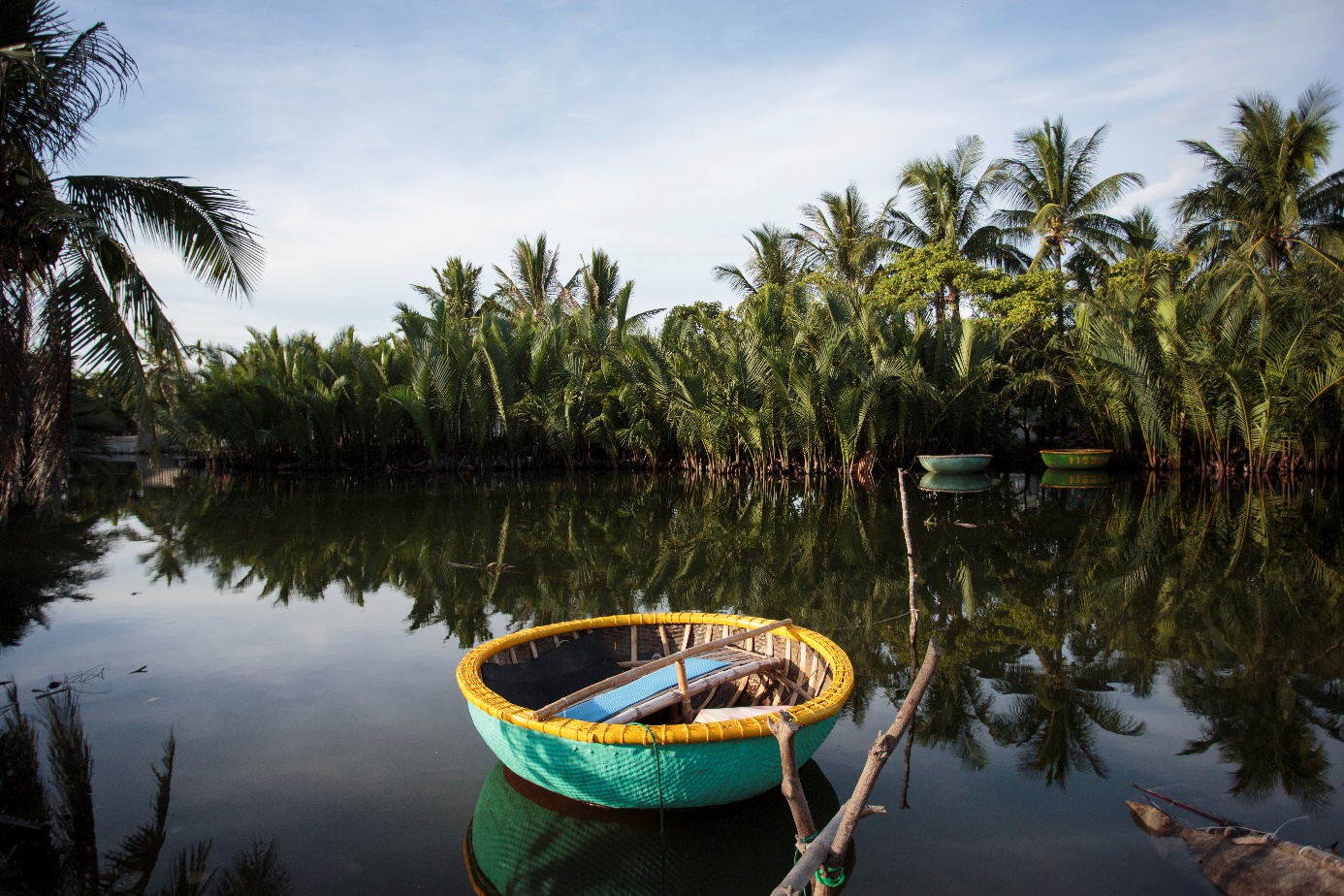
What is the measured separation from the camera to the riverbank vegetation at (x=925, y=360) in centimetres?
1683

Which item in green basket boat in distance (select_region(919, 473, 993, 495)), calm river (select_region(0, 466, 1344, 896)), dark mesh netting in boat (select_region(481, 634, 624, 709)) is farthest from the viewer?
green basket boat in distance (select_region(919, 473, 993, 495))

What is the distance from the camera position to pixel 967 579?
26.0 feet

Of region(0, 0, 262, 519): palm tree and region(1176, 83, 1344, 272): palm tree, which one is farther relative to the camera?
region(1176, 83, 1344, 272): palm tree

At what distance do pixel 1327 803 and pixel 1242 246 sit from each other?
25.6m

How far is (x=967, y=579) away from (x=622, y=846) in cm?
546

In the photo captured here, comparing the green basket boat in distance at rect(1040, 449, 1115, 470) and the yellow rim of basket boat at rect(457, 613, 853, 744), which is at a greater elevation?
the yellow rim of basket boat at rect(457, 613, 853, 744)

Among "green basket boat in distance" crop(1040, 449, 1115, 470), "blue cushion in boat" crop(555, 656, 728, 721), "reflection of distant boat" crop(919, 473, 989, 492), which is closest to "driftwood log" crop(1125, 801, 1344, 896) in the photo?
"blue cushion in boat" crop(555, 656, 728, 721)

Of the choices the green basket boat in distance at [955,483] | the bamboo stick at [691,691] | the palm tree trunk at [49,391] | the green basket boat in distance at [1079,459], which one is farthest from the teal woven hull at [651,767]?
the green basket boat in distance at [1079,459]

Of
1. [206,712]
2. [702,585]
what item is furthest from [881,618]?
[206,712]

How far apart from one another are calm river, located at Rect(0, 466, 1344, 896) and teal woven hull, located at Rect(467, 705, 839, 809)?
18cm

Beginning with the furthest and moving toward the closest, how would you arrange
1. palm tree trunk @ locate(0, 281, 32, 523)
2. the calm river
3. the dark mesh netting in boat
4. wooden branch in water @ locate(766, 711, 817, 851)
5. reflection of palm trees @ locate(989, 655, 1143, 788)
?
palm tree trunk @ locate(0, 281, 32, 523) → the dark mesh netting in boat → reflection of palm trees @ locate(989, 655, 1143, 788) → the calm river → wooden branch in water @ locate(766, 711, 817, 851)

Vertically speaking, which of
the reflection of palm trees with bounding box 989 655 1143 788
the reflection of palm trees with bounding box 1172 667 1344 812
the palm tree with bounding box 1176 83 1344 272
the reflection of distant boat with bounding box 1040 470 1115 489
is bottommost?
the reflection of distant boat with bounding box 1040 470 1115 489

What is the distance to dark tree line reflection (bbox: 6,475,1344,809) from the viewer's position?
4652 mm

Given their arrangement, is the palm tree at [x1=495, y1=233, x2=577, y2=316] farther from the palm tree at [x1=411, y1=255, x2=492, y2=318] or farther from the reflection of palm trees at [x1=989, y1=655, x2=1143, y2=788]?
the reflection of palm trees at [x1=989, y1=655, x2=1143, y2=788]
